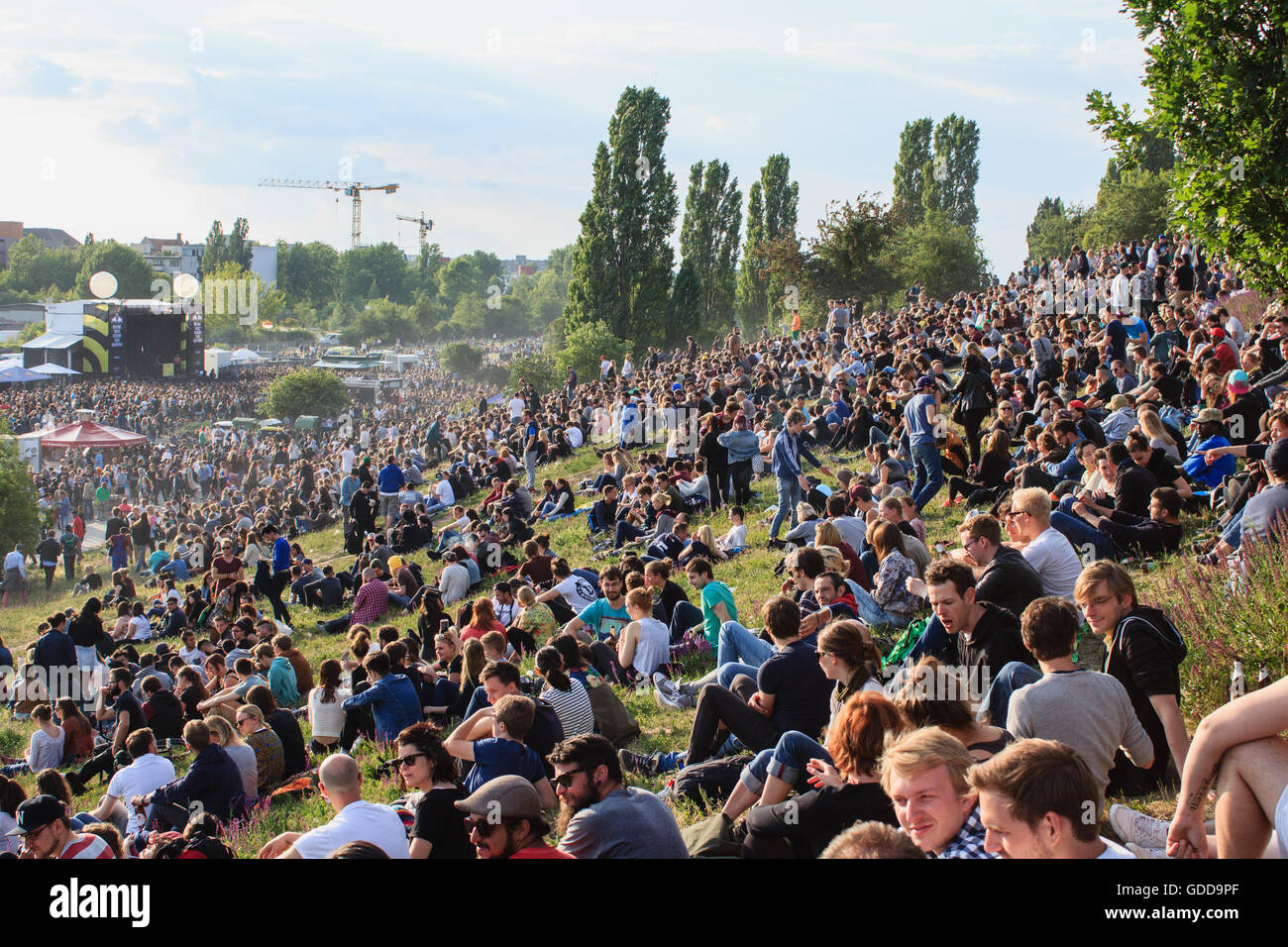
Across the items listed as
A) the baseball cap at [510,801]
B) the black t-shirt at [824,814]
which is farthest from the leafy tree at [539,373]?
the baseball cap at [510,801]

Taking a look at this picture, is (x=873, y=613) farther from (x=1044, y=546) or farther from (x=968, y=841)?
(x=968, y=841)

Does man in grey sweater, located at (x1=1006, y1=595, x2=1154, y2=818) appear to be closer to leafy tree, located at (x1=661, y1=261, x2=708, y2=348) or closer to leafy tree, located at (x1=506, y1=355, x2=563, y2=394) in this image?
leafy tree, located at (x1=506, y1=355, x2=563, y2=394)

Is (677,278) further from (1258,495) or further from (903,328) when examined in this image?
(1258,495)

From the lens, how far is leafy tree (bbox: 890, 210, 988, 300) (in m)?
52.1

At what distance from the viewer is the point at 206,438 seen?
47906 millimetres

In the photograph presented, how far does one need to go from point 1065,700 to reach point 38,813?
19.4 feet

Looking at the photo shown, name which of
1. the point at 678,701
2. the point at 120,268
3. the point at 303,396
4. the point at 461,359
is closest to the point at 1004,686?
the point at 678,701

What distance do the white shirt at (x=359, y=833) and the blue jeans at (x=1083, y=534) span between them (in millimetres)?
6480

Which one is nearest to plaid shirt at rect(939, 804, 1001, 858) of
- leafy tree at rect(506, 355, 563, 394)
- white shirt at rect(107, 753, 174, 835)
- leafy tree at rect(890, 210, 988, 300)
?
white shirt at rect(107, 753, 174, 835)

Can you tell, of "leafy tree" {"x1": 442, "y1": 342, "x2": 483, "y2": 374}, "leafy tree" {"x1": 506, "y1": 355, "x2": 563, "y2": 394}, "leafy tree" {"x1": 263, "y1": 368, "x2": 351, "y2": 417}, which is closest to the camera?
"leafy tree" {"x1": 506, "y1": 355, "x2": 563, "y2": 394}

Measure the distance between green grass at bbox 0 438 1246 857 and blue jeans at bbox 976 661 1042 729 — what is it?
940 mm

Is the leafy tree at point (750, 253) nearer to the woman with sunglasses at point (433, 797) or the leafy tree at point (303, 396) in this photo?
the leafy tree at point (303, 396)

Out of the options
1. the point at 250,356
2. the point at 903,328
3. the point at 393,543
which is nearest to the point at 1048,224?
the point at 903,328

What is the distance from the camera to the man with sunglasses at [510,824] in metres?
4.55
